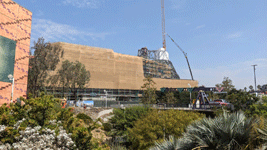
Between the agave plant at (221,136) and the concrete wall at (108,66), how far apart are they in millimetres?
55206

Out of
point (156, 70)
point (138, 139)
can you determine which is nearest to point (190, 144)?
point (138, 139)

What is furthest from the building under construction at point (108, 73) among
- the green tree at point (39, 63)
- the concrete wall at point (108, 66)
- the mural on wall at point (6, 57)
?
the mural on wall at point (6, 57)

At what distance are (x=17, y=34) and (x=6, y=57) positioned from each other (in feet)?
11.0

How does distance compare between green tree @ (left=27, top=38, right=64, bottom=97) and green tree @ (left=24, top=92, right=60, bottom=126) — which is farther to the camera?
green tree @ (left=27, top=38, right=64, bottom=97)

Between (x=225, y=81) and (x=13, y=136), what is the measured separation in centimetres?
8589

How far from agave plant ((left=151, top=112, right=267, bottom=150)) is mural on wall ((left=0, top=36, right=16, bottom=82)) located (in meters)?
21.1

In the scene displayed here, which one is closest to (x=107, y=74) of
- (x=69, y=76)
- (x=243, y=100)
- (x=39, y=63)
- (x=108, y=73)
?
(x=108, y=73)

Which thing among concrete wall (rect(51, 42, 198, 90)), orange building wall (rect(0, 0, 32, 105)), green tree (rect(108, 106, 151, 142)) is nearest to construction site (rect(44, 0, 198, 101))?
concrete wall (rect(51, 42, 198, 90))

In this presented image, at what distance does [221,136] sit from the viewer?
446 cm

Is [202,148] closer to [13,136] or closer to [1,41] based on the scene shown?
[13,136]

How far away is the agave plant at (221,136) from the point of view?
4.29m

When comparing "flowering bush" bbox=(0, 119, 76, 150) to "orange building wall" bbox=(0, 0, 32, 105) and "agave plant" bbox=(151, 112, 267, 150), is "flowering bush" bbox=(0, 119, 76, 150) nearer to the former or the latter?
"agave plant" bbox=(151, 112, 267, 150)

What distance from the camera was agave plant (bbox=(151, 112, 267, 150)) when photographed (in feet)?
14.1

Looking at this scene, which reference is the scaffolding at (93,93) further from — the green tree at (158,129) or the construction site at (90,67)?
the green tree at (158,129)
